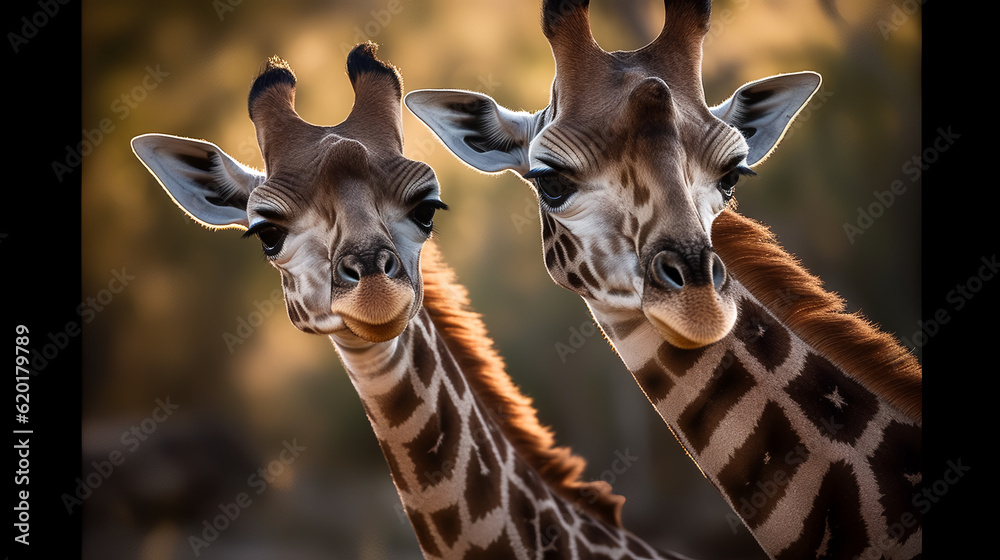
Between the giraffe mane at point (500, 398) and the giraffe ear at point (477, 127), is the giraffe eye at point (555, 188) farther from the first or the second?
the giraffe mane at point (500, 398)

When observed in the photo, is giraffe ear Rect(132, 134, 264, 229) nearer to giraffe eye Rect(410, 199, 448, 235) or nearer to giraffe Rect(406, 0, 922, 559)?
giraffe eye Rect(410, 199, 448, 235)

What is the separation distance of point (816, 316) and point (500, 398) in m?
1.20

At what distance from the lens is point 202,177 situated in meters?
2.81

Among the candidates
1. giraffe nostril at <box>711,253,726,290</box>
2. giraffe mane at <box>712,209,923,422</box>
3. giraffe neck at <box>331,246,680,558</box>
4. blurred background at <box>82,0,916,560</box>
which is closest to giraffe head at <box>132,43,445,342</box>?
giraffe neck at <box>331,246,680,558</box>

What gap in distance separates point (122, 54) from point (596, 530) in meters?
3.06

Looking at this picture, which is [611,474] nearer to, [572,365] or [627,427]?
[627,427]

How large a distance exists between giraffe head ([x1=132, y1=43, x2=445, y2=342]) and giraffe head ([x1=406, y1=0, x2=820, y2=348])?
0.24 metres

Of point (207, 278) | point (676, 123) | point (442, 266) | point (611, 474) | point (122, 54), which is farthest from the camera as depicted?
point (611, 474)

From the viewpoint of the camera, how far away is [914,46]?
3.79 m

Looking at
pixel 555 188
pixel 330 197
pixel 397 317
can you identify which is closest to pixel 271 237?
pixel 330 197

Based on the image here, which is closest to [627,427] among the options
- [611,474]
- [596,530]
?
[611,474]

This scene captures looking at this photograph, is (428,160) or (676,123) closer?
(676,123)

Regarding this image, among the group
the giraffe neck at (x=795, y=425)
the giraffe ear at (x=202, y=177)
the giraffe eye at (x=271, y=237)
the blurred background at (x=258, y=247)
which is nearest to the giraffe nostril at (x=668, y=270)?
the giraffe neck at (x=795, y=425)

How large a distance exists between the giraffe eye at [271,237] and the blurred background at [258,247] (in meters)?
1.07
